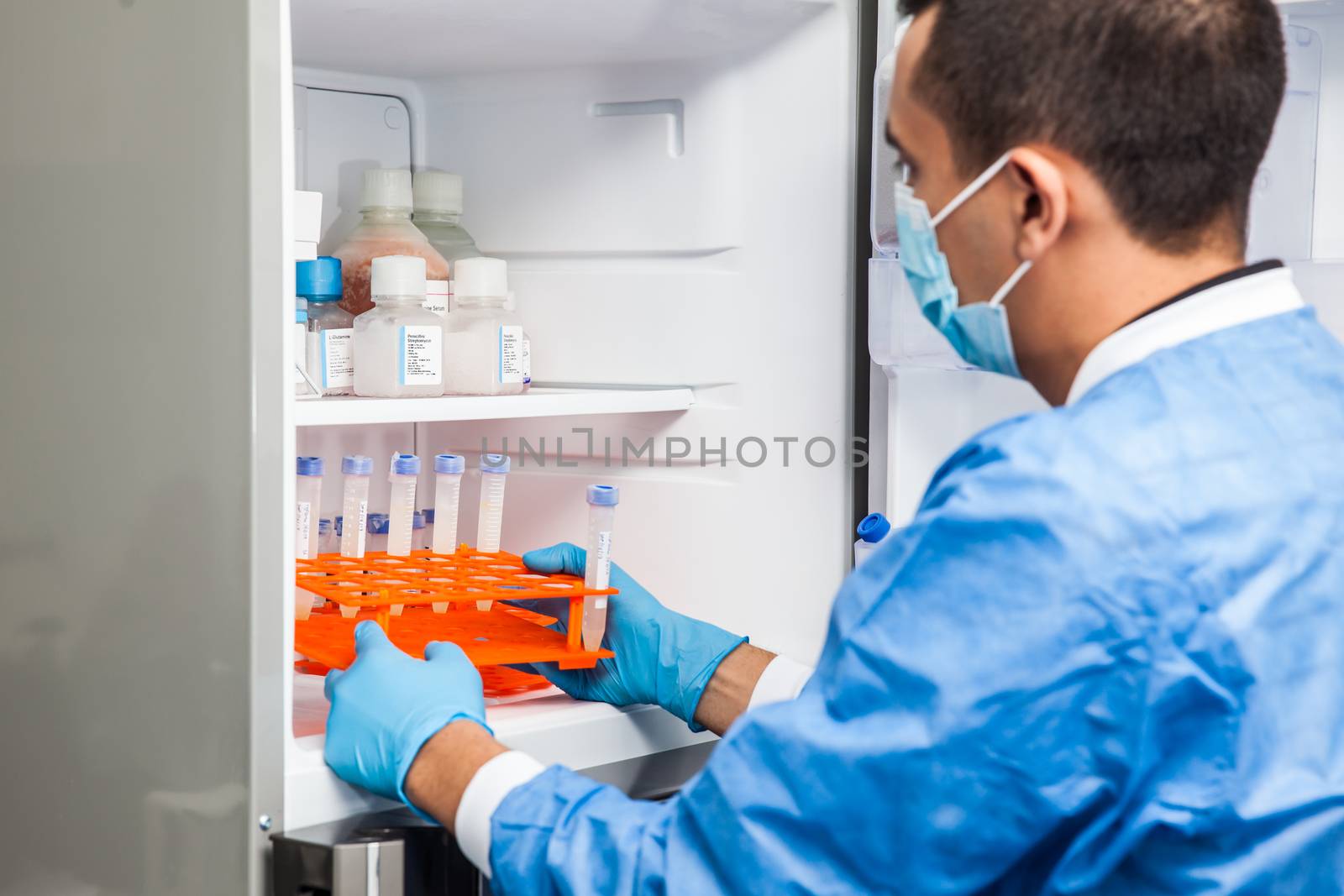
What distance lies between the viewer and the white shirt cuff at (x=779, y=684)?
1281 mm

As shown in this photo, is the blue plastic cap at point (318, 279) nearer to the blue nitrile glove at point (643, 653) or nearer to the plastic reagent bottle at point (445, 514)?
the plastic reagent bottle at point (445, 514)

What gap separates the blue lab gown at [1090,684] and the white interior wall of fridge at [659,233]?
1.69ft

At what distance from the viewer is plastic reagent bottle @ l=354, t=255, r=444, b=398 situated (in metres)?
1.28

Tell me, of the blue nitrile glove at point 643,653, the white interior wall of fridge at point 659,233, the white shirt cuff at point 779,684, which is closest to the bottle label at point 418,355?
the blue nitrile glove at point 643,653

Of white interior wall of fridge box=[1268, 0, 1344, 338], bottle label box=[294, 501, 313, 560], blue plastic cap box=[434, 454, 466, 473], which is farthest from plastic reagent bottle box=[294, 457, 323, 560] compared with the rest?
white interior wall of fridge box=[1268, 0, 1344, 338]

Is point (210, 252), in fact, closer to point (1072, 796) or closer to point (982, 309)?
point (982, 309)

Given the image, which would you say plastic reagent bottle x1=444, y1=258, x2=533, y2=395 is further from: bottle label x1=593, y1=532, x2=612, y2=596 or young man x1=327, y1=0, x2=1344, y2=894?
young man x1=327, y1=0, x2=1344, y2=894

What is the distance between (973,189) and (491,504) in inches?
27.6

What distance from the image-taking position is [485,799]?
3.03ft

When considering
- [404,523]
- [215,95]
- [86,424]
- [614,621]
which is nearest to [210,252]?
[215,95]

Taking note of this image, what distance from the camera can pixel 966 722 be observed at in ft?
2.42

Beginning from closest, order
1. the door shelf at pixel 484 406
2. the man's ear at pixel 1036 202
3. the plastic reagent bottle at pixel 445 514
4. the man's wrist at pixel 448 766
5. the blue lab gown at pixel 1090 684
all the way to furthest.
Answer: the blue lab gown at pixel 1090 684, the man's ear at pixel 1036 202, the man's wrist at pixel 448 766, the door shelf at pixel 484 406, the plastic reagent bottle at pixel 445 514

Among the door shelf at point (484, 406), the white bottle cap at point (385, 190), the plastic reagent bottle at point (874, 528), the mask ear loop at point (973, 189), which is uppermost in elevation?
the white bottle cap at point (385, 190)

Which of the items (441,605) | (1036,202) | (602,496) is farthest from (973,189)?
(441,605)
